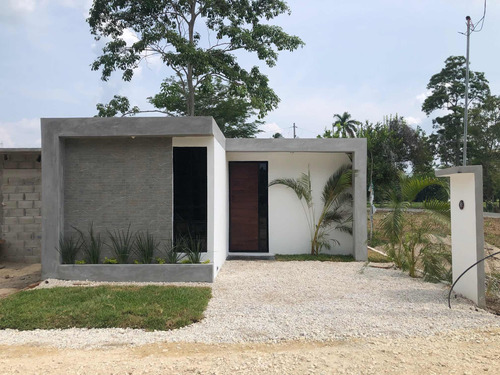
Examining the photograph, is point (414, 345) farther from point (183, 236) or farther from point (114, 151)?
point (114, 151)

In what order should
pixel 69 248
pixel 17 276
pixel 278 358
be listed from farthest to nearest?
pixel 17 276 → pixel 69 248 → pixel 278 358

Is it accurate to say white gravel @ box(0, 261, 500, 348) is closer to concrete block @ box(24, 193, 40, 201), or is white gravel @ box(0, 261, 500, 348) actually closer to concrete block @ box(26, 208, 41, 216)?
concrete block @ box(26, 208, 41, 216)

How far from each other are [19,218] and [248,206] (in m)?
5.49

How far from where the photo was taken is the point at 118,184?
7609 mm

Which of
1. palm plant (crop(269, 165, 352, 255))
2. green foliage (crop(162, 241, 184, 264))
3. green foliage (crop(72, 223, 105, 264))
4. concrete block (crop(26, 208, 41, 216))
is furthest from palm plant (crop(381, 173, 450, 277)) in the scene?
concrete block (crop(26, 208, 41, 216))

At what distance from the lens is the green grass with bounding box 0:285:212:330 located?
16.2 feet

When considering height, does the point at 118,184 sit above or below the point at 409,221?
above

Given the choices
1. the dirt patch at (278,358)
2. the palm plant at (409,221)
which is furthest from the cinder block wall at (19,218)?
the palm plant at (409,221)

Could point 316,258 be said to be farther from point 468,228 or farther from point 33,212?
point 33,212

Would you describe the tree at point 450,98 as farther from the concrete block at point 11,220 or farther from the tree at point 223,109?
the concrete block at point 11,220

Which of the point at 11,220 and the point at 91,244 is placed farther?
the point at 11,220

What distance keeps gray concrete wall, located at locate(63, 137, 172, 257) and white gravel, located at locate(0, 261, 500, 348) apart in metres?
1.36

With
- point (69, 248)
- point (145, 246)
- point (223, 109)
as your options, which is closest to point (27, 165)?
point (69, 248)

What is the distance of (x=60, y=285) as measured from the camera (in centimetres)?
689
